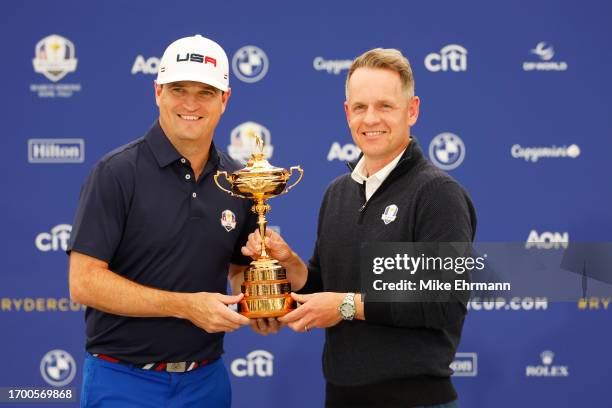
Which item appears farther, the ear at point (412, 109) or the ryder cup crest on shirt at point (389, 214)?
the ear at point (412, 109)

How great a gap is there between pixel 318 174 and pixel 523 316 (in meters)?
1.28

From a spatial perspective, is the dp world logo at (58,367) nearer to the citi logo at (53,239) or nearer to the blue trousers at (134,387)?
the citi logo at (53,239)

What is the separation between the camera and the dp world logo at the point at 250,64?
3.65 m

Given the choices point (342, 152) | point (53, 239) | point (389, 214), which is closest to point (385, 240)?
point (389, 214)

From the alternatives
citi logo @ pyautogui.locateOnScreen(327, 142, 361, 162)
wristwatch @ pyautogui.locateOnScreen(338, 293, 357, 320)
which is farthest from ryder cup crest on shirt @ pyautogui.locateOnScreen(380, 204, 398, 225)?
citi logo @ pyautogui.locateOnScreen(327, 142, 361, 162)

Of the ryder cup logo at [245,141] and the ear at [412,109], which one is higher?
the ryder cup logo at [245,141]

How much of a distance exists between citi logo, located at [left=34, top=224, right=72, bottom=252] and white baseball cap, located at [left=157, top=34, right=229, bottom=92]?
1709mm

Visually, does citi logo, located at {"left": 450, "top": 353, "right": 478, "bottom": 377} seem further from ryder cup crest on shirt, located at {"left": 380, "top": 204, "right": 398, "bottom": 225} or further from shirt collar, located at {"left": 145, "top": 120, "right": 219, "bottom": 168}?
shirt collar, located at {"left": 145, "top": 120, "right": 219, "bottom": 168}

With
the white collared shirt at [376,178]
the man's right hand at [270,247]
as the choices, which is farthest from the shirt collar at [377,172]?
the man's right hand at [270,247]

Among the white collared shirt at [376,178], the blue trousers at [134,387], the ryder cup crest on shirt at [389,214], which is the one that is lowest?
the blue trousers at [134,387]

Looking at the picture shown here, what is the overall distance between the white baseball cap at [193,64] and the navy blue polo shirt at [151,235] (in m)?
0.21

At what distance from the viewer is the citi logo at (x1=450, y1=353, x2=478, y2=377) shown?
12.1 feet

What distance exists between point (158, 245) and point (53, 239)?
5.54ft

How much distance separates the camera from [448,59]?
3639 mm
